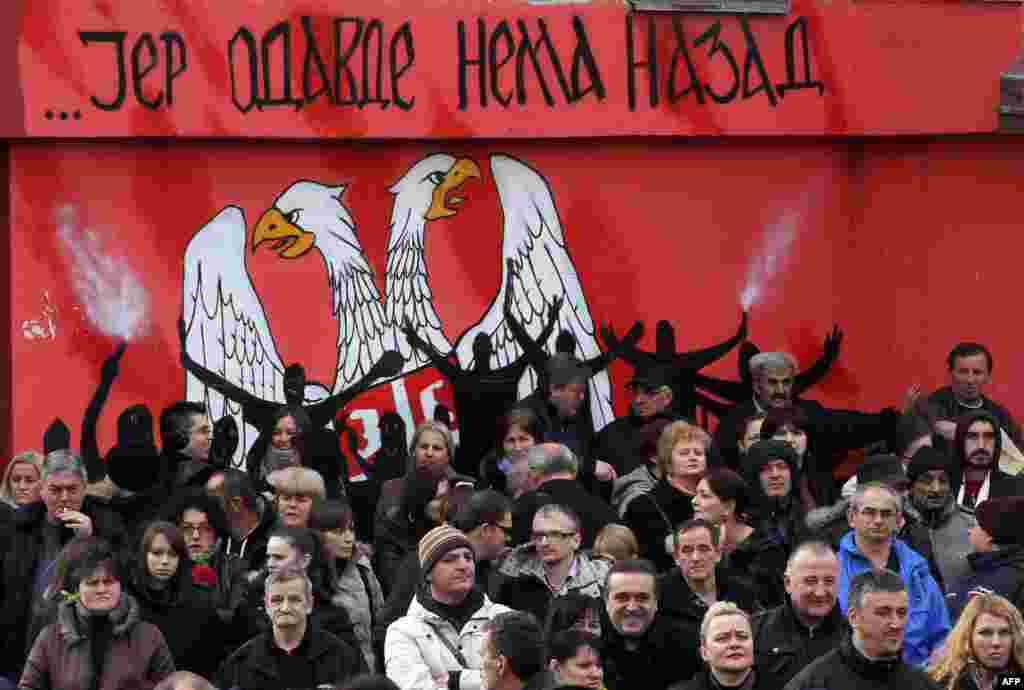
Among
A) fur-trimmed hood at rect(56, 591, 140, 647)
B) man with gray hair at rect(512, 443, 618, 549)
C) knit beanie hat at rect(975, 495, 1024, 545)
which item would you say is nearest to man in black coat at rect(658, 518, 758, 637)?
man with gray hair at rect(512, 443, 618, 549)

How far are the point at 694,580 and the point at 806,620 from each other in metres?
0.82

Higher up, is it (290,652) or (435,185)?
(435,185)

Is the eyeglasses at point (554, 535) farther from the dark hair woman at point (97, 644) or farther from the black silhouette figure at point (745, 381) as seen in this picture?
the black silhouette figure at point (745, 381)

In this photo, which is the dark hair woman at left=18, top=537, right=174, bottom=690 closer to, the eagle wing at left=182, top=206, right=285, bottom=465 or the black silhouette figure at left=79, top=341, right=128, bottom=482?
the black silhouette figure at left=79, top=341, right=128, bottom=482

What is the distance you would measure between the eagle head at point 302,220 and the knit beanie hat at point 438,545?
568 cm

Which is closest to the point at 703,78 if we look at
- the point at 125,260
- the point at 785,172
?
the point at 785,172

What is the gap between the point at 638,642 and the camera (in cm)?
1273

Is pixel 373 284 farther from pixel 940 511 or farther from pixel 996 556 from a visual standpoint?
pixel 996 556

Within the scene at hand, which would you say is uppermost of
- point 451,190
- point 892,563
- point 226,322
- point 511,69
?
point 511,69

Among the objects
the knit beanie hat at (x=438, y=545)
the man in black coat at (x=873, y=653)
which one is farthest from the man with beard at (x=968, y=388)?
the man in black coat at (x=873, y=653)

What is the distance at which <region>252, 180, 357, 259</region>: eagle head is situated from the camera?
18344mm

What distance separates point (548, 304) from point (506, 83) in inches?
61.8

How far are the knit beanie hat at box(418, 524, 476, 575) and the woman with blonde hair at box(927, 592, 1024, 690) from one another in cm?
234

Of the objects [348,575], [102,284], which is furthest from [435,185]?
[348,575]
